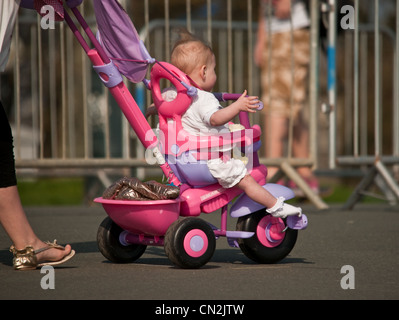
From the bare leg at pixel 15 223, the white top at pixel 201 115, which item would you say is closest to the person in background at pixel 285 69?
the white top at pixel 201 115

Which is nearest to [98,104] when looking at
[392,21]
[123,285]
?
[123,285]

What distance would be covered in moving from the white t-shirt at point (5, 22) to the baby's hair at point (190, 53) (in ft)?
2.84

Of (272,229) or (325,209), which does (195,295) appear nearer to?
(272,229)

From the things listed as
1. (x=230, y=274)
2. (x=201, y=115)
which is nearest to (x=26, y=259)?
(x=230, y=274)

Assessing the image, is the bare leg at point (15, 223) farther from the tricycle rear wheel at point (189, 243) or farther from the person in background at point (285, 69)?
the person in background at point (285, 69)

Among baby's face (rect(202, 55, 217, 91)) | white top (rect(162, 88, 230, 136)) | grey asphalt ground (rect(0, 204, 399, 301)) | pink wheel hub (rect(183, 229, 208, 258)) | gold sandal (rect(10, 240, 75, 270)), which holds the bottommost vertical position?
grey asphalt ground (rect(0, 204, 399, 301))

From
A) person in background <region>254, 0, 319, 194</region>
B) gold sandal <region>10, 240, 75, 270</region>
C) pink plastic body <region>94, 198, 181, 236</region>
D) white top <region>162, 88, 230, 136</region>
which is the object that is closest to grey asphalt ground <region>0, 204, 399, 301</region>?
gold sandal <region>10, 240, 75, 270</region>

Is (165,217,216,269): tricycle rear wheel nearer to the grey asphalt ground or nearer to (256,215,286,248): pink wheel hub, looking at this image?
the grey asphalt ground

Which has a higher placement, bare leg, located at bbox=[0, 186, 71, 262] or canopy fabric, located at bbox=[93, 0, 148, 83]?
canopy fabric, located at bbox=[93, 0, 148, 83]

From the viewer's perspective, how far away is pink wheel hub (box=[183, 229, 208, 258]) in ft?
14.0

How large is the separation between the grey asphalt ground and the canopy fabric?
3.39 ft

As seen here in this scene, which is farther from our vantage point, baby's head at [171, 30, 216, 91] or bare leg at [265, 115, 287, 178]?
bare leg at [265, 115, 287, 178]

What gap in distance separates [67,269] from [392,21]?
19.4 m

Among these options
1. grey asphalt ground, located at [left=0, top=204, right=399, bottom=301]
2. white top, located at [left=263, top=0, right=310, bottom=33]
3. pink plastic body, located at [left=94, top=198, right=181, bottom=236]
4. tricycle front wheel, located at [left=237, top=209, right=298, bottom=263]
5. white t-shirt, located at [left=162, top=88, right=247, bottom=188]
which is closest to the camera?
grey asphalt ground, located at [left=0, top=204, right=399, bottom=301]
